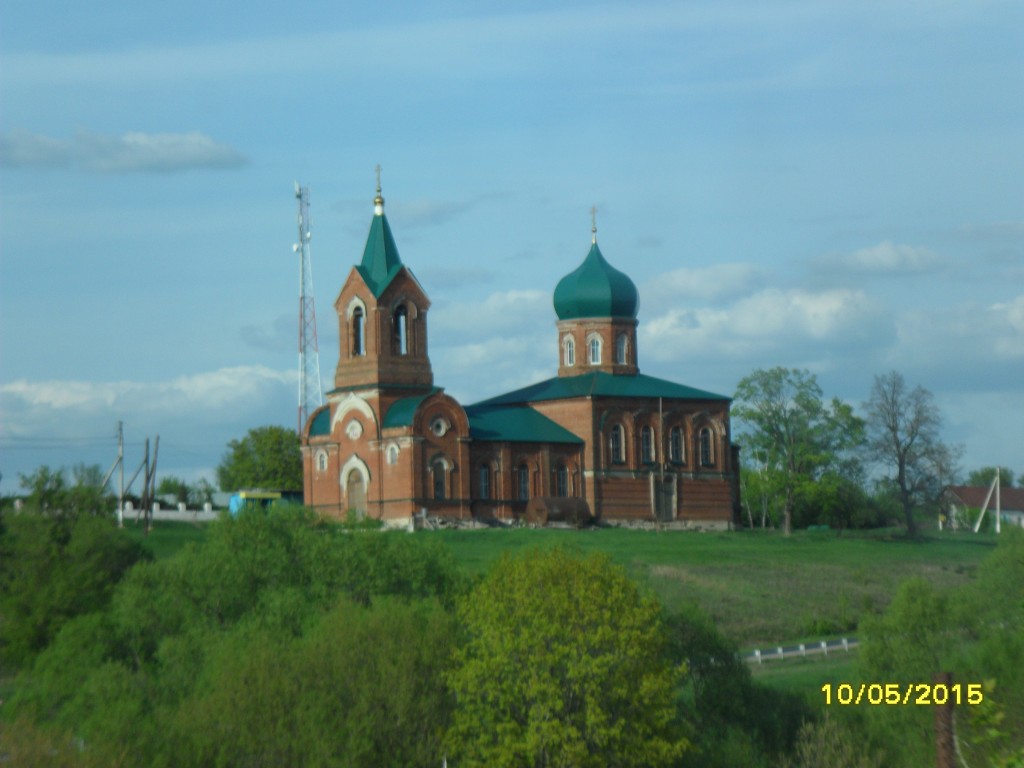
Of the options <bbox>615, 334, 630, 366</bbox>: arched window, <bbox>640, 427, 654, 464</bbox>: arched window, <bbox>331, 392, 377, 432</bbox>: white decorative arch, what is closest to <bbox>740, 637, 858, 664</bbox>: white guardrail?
<bbox>331, 392, 377, 432</bbox>: white decorative arch

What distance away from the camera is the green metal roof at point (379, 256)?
68.9 metres

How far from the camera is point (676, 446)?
244 ft

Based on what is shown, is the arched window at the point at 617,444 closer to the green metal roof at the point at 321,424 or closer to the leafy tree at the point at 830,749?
the green metal roof at the point at 321,424

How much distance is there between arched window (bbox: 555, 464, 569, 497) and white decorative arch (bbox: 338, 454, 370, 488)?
7.97 meters

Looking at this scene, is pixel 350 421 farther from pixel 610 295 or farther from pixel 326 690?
pixel 326 690

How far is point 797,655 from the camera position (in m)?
46.1

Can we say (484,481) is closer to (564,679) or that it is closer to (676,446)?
(676,446)

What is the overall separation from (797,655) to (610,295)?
31.2 m

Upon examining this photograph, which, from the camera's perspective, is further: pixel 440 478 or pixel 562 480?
pixel 562 480

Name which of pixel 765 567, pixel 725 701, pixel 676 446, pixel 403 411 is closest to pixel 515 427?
pixel 403 411

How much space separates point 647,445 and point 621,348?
180 inches

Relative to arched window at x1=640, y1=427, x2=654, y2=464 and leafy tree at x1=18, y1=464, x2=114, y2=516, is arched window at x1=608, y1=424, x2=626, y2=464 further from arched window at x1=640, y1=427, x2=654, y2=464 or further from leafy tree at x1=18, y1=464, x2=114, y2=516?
leafy tree at x1=18, y1=464, x2=114, y2=516

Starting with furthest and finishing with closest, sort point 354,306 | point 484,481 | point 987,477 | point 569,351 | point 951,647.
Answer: point 987,477 → point 569,351 → point 484,481 → point 354,306 → point 951,647

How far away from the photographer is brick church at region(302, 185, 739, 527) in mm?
67312
